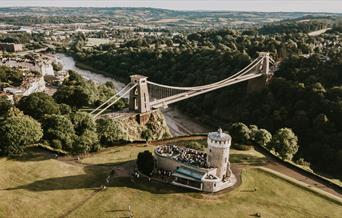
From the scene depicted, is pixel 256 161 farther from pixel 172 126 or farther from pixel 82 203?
pixel 172 126

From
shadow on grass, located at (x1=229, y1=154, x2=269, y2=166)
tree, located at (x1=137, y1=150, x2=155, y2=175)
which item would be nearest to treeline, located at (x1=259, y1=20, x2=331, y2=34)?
shadow on grass, located at (x1=229, y1=154, x2=269, y2=166)

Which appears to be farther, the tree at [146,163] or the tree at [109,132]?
the tree at [109,132]

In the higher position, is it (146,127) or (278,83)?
(278,83)

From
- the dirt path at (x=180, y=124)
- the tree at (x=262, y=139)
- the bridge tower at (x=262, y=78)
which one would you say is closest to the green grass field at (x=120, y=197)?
the tree at (x=262, y=139)

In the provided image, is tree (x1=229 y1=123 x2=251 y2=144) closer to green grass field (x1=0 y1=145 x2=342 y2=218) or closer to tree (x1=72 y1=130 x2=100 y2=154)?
green grass field (x1=0 y1=145 x2=342 y2=218)

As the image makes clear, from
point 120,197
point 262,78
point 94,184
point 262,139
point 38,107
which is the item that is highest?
point 38,107

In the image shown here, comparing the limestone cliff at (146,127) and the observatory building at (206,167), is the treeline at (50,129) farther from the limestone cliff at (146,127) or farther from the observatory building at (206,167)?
the observatory building at (206,167)

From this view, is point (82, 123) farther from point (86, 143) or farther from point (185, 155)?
point (185, 155)

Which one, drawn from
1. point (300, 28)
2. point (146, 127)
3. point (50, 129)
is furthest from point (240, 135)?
point (300, 28)
